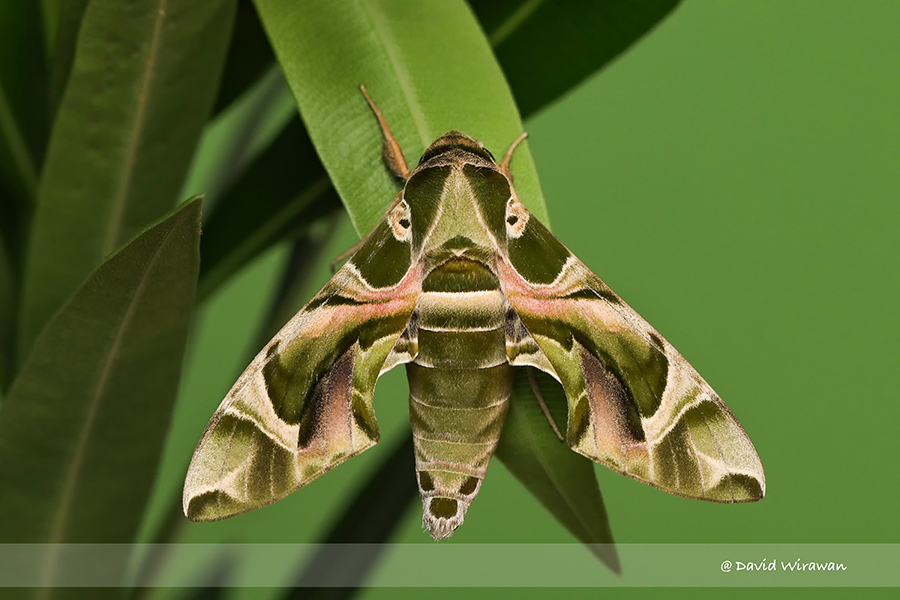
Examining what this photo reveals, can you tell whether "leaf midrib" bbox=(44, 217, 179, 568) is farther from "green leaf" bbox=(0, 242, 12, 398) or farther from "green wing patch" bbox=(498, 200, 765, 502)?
"green wing patch" bbox=(498, 200, 765, 502)

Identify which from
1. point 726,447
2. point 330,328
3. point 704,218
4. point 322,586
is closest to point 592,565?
point 322,586

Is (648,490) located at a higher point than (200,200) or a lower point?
lower

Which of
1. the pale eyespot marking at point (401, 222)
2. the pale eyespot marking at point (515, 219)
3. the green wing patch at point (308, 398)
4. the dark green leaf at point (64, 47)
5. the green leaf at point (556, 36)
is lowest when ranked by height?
the green wing patch at point (308, 398)

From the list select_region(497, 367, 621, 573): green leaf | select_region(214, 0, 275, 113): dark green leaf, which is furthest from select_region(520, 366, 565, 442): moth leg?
select_region(214, 0, 275, 113): dark green leaf

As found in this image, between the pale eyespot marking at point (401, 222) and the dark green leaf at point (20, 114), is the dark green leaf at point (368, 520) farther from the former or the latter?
the dark green leaf at point (20, 114)

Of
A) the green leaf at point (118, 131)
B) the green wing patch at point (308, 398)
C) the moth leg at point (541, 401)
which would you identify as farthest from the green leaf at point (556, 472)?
the green leaf at point (118, 131)

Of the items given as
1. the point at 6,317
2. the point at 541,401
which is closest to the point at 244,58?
the point at 6,317

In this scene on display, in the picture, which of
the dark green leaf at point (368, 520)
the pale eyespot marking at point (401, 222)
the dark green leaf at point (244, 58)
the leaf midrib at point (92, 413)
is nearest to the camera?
the leaf midrib at point (92, 413)

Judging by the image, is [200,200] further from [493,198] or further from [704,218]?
[704,218]
